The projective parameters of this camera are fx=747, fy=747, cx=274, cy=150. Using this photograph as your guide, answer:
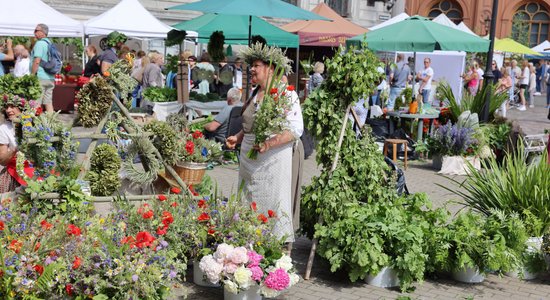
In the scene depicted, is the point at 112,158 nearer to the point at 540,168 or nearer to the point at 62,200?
the point at 62,200

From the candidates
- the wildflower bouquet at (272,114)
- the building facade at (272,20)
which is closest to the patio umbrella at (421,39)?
the wildflower bouquet at (272,114)

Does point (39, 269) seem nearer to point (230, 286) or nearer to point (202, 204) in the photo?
point (230, 286)

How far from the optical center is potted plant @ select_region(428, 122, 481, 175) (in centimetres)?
1164

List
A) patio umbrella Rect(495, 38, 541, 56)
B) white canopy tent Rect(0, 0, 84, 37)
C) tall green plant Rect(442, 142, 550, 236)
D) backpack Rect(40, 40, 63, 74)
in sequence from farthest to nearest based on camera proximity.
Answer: patio umbrella Rect(495, 38, 541, 56) < white canopy tent Rect(0, 0, 84, 37) < backpack Rect(40, 40, 63, 74) < tall green plant Rect(442, 142, 550, 236)

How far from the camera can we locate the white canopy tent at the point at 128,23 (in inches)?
653

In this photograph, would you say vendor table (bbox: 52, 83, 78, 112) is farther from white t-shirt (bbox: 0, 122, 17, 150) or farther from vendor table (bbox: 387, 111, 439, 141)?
white t-shirt (bbox: 0, 122, 17, 150)

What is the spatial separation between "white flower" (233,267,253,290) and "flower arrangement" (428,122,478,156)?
23.7 feet

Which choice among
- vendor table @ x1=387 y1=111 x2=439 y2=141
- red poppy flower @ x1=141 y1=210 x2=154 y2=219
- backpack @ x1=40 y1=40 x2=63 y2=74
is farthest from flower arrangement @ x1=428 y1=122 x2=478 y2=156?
red poppy flower @ x1=141 y1=210 x2=154 y2=219

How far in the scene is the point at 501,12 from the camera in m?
44.8

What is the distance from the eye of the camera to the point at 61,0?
2175 centimetres

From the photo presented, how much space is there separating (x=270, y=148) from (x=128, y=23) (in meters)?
11.7

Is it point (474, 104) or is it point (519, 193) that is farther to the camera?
point (474, 104)

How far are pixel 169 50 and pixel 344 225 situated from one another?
17.4 metres

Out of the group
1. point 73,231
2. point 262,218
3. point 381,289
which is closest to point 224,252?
point 262,218
